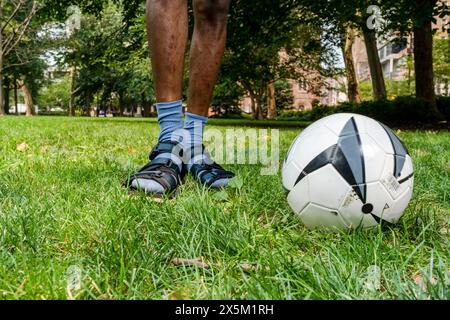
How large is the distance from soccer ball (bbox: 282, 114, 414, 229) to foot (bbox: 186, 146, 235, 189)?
70 centimetres

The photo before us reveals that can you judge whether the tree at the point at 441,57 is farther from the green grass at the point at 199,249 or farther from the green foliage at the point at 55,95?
the green foliage at the point at 55,95

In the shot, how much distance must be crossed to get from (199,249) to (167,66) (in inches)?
56.2

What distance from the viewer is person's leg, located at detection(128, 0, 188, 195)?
2.49 meters

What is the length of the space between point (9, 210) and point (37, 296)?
902 millimetres

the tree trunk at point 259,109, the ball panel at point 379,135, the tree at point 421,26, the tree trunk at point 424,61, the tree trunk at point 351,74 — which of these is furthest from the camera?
the tree trunk at point 259,109

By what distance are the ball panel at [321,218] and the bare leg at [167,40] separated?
1.29m

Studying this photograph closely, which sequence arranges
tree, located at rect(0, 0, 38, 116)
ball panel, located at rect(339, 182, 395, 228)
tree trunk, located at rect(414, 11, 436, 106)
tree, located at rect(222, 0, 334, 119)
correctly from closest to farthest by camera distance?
ball panel, located at rect(339, 182, 395, 228) < tree, located at rect(222, 0, 334, 119) < tree trunk, located at rect(414, 11, 436, 106) < tree, located at rect(0, 0, 38, 116)

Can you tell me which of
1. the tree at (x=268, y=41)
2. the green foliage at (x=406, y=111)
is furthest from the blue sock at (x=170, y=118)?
the green foliage at (x=406, y=111)

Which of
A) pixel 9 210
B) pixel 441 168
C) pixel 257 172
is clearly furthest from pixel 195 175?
pixel 441 168

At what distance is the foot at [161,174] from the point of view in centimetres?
218

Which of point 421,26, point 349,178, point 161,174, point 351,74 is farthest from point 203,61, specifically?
point 351,74

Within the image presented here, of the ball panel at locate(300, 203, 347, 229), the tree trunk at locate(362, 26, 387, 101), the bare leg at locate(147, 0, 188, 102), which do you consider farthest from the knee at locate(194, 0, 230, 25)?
the tree trunk at locate(362, 26, 387, 101)

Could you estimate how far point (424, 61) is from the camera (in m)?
12.9

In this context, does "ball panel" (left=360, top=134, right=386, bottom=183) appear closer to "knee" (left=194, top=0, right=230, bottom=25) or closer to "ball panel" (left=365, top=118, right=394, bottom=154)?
"ball panel" (left=365, top=118, right=394, bottom=154)
